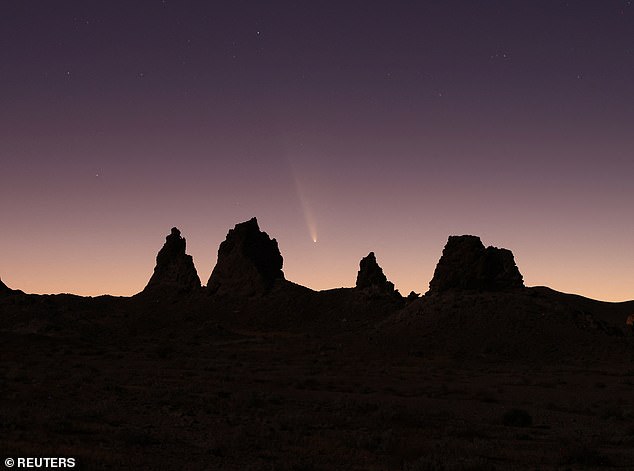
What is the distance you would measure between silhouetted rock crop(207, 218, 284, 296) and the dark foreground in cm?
2539

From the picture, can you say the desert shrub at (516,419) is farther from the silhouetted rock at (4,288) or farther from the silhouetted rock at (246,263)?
the silhouetted rock at (4,288)

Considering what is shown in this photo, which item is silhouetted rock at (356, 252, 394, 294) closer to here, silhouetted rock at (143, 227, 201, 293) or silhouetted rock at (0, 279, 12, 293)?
silhouetted rock at (143, 227, 201, 293)

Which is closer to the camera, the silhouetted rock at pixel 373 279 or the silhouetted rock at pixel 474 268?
the silhouetted rock at pixel 474 268

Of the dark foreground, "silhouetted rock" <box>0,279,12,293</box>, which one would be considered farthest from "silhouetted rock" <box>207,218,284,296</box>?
"silhouetted rock" <box>0,279,12,293</box>

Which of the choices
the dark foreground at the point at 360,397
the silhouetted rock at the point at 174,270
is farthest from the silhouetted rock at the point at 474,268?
the silhouetted rock at the point at 174,270

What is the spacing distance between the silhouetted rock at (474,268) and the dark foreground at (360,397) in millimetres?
1836

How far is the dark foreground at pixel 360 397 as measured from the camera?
14906mm

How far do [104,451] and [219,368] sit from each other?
97.8ft

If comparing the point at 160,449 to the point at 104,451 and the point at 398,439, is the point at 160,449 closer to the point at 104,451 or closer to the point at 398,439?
the point at 104,451

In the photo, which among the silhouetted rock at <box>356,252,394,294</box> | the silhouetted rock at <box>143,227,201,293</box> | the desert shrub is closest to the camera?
the desert shrub

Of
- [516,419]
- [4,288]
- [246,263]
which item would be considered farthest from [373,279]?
[516,419]

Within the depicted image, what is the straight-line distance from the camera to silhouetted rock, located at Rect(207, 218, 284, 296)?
106750mm

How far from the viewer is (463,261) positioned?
72000mm

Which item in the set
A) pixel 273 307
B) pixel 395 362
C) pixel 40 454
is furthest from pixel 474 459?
pixel 273 307
